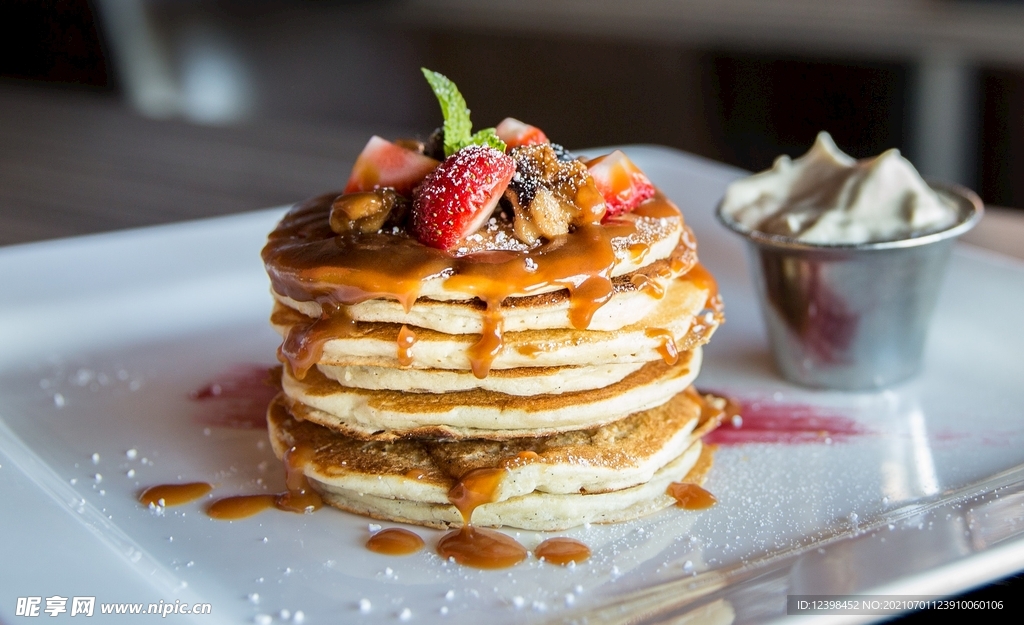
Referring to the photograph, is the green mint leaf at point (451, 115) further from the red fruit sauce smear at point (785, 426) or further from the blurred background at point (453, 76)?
the blurred background at point (453, 76)

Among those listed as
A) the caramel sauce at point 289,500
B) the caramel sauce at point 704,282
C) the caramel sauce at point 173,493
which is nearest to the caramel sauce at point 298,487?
the caramel sauce at point 289,500

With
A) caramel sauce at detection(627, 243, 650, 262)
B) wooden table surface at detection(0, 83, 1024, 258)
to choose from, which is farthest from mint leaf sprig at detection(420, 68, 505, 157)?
wooden table surface at detection(0, 83, 1024, 258)

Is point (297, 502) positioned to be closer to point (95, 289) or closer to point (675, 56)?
point (95, 289)

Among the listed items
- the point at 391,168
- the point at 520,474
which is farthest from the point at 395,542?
the point at 391,168

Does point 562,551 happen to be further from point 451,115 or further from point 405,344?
point 451,115

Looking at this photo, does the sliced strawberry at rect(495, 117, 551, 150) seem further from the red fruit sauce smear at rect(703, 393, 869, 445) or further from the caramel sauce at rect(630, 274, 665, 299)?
the red fruit sauce smear at rect(703, 393, 869, 445)
